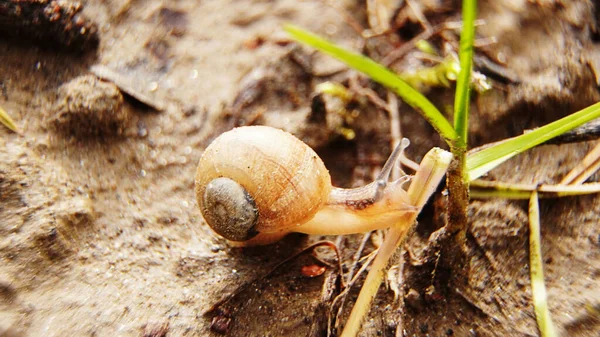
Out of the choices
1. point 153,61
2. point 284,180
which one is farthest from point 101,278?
point 153,61

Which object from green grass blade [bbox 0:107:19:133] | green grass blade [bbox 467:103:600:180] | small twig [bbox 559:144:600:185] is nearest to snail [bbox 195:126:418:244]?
green grass blade [bbox 467:103:600:180]

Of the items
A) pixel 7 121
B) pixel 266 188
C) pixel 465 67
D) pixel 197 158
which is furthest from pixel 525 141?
pixel 7 121

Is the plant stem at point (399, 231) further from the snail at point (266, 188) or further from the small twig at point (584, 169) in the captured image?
the small twig at point (584, 169)

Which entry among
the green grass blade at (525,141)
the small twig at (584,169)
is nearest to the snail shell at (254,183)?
the green grass blade at (525,141)

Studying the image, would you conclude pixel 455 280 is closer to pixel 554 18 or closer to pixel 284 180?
pixel 284 180

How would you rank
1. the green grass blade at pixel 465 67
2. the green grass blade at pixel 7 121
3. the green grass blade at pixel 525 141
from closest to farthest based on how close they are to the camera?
the green grass blade at pixel 465 67
the green grass blade at pixel 525 141
the green grass blade at pixel 7 121

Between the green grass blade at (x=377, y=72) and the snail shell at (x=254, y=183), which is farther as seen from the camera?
the snail shell at (x=254, y=183)

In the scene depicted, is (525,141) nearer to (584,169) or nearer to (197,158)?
(584,169)
